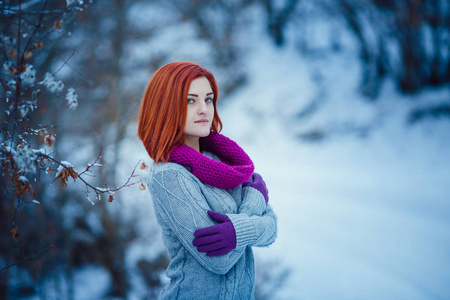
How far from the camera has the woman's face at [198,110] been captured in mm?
1652

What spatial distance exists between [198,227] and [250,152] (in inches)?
320

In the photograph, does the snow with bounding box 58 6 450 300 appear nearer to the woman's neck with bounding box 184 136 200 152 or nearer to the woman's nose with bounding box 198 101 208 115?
the woman's neck with bounding box 184 136 200 152

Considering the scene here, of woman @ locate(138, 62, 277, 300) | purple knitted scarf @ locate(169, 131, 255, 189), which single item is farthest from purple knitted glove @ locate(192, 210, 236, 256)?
purple knitted scarf @ locate(169, 131, 255, 189)

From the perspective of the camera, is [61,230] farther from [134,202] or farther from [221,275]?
[221,275]

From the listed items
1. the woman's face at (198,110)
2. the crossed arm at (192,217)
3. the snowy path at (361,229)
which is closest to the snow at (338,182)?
the snowy path at (361,229)

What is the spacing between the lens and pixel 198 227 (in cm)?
146

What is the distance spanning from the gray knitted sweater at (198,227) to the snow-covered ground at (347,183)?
3091mm

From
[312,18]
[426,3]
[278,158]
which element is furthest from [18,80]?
[312,18]

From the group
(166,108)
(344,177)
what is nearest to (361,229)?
(344,177)

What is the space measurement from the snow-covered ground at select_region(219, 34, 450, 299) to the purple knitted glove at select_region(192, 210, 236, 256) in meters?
3.32

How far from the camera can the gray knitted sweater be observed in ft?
4.84

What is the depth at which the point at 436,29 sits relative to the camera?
8.33m

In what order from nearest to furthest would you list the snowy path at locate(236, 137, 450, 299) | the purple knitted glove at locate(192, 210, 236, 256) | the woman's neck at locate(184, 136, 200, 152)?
the purple knitted glove at locate(192, 210, 236, 256), the woman's neck at locate(184, 136, 200, 152), the snowy path at locate(236, 137, 450, 299)

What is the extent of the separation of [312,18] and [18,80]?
523 inches
